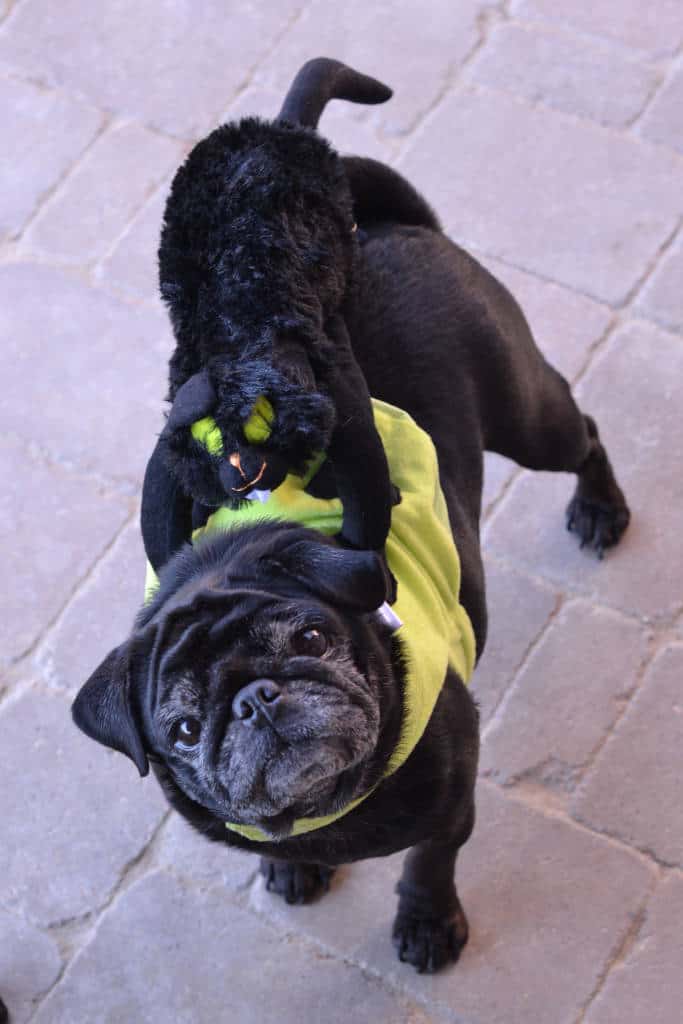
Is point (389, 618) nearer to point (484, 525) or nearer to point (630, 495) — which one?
point (484, 525)

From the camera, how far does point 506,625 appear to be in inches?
122

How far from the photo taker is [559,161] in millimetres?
3734

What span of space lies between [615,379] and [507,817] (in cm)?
117

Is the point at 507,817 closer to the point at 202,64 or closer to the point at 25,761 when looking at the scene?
the point at 25,761

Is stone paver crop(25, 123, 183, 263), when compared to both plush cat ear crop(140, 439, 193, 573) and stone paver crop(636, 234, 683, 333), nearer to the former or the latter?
stone paver crop(636, 234, 683, 333)

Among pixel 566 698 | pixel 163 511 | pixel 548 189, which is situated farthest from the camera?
pixel 548 189

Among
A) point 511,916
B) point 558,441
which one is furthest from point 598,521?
point 511,916

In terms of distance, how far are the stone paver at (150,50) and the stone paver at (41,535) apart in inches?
46.3

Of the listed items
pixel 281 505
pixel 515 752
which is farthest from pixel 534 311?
pixel 281 505

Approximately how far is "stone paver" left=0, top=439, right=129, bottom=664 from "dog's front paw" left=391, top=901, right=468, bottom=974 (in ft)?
3.69

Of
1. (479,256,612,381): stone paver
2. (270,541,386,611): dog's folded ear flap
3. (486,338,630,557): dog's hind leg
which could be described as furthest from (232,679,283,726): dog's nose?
(479,256,612,381): stone paver

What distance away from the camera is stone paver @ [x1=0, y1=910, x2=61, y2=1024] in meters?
2.77

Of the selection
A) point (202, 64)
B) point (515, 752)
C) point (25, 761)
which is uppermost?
point (202, 64)

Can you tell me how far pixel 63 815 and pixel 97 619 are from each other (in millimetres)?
480
